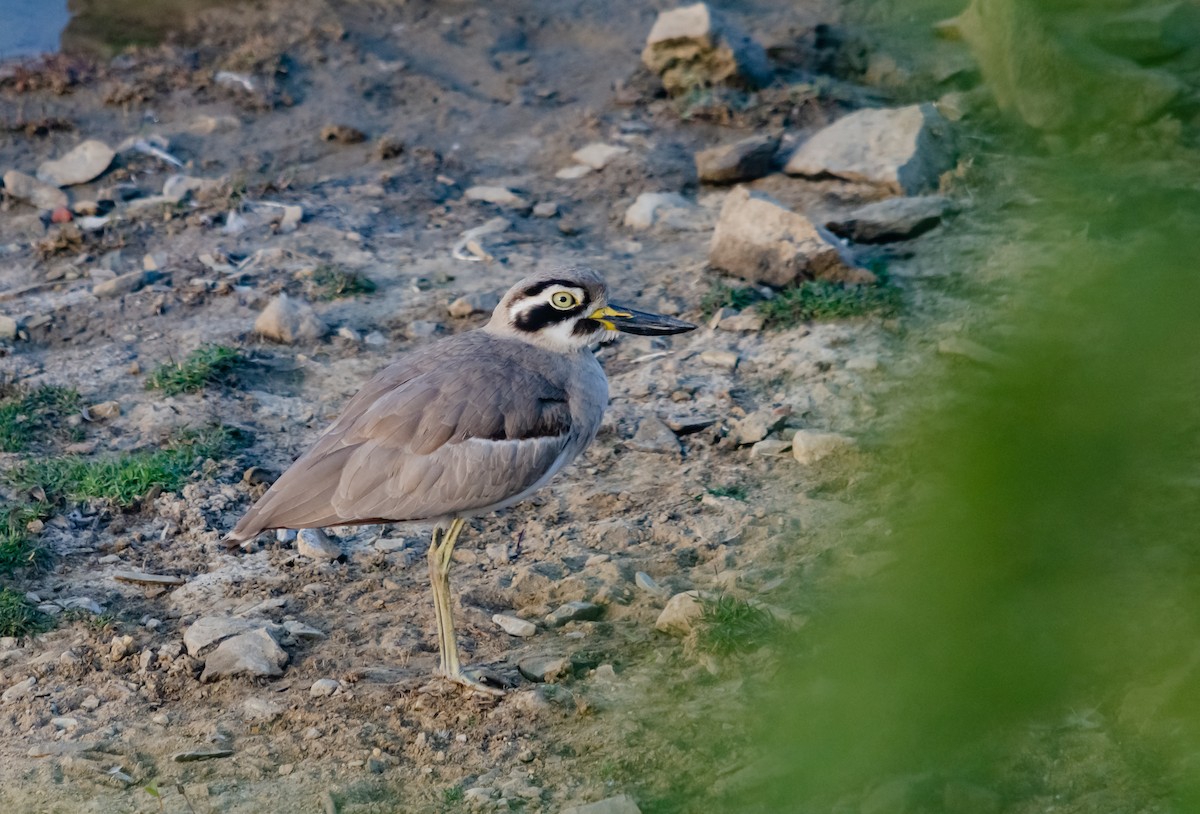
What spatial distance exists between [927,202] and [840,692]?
6728mm

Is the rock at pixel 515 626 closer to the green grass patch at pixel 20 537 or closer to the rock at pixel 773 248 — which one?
the green grass patch at pixel 20 537

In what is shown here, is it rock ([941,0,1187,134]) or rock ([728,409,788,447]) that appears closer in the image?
rock ([941,0,1187,134])

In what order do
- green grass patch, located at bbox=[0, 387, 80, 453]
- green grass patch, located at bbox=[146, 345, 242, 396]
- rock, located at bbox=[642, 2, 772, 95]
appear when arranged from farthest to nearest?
rock, located at bbox=[642, 2, 772, 95] → green grass patch, located at bbox=[146, 345, 242, 396] → green grass patch, located at bbox=[0, 387, 80, 453]

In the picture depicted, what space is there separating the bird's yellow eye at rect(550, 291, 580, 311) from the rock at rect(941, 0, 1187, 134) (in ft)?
12.4

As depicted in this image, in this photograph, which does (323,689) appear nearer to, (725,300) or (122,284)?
(725,300)

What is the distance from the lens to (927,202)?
24.7 ft

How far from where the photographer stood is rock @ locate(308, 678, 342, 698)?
445 cm

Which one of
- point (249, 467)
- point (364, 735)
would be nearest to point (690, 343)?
point (249, 467)

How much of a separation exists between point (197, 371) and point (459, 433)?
2.33m

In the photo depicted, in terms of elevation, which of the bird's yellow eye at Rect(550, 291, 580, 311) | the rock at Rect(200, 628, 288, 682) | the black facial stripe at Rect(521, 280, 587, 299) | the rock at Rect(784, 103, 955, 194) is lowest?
the rock at Rect(200, 628, 288, 682)

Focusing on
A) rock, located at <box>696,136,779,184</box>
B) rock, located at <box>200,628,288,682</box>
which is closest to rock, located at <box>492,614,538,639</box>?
rock, located at <box>200,628,288,682</box>

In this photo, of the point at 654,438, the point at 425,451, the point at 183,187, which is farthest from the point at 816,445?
the point at 183,187

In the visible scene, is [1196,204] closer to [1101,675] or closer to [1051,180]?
[1051,180]

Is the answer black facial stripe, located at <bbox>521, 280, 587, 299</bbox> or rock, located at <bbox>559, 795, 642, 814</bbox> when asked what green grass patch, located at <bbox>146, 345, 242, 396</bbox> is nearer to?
black facial stripe, located at <bbox>521, 280, 587, 299</bbox>
